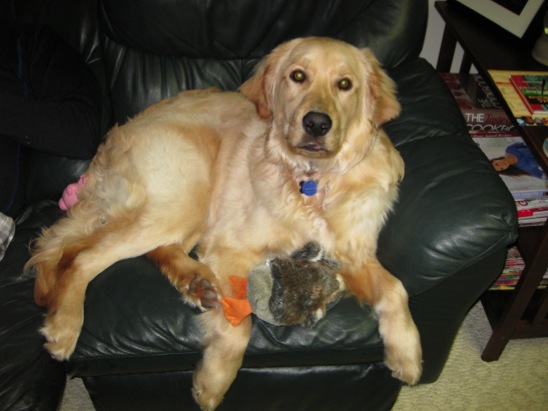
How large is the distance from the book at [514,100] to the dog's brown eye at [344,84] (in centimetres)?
77

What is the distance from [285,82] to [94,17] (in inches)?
52.7

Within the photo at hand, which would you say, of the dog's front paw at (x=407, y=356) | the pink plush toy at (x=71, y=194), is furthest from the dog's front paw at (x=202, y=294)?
the pink plush toy at (x=71, y=194)

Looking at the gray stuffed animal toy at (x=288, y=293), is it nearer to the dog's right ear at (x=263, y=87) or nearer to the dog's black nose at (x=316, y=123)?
the dog's black nose at (x=316, y=123)

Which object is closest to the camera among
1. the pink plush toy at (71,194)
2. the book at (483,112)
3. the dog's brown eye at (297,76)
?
the dog's brown eye at (297,76)

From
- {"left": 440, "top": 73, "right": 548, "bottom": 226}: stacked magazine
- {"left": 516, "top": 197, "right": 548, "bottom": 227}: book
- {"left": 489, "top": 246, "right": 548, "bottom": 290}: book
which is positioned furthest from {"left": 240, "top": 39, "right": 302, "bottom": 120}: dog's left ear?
{"left": 489, "top": 246, "right": 548, "bottom": 290}: book

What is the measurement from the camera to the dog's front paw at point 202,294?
1.84 meters

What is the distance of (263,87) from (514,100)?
1094 mm

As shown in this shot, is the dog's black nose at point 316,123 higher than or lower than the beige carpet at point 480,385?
higher

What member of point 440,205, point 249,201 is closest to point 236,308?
point 249,201

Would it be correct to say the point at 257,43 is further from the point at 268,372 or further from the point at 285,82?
the point at 268,372

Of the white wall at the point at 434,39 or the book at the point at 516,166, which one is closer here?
the book at the point at 516,166

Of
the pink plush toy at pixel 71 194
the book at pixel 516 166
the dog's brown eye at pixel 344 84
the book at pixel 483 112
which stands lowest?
the pink plush toy at pixel 71 194

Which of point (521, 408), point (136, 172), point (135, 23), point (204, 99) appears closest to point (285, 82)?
point (204, 99)

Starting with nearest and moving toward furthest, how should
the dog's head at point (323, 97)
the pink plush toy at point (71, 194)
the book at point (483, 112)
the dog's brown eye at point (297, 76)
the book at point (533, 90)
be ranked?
1. the dog's head at point (323, 97)
2. the dog's brown eye at point (297, 76)
3. the book at point (533, 90)
4. the pink plush toy at point (71, 194)
5. the book at point (483, 112)
